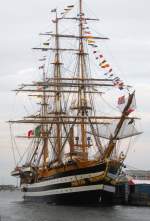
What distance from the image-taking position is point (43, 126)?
119m

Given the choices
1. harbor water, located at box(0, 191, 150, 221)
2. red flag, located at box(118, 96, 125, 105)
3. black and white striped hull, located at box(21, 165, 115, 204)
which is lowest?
harbor water, located at box(0, 191, 150, 221)

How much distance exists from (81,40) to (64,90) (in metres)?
9.80

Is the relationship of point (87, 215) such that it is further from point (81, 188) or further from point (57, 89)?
point (57, 89)

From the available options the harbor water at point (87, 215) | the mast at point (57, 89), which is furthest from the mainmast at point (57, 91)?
the harbor water at point (87, 215)

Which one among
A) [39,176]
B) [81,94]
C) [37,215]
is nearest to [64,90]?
[81,94]

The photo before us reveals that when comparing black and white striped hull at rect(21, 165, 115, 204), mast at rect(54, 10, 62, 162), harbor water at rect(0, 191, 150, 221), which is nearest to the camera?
harbor water at rect(0, 191, 150, 221)

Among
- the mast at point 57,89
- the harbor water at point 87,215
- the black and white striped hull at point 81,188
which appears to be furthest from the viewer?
the mast at point 57,89

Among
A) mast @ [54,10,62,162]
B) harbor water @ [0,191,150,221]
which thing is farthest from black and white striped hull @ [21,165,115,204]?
mast @ [54,10,62,162]

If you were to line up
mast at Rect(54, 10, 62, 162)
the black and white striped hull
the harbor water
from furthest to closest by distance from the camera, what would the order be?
mast at Rect(54, 10, 62, 162) < the black and white striped hull < the harbor water

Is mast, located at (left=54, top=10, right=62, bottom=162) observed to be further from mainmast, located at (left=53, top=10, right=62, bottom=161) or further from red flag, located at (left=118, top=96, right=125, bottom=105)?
red flag, located at (left=118, top=96, right=125, bottom=105)

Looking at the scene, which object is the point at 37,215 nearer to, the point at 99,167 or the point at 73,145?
the point at 99,167

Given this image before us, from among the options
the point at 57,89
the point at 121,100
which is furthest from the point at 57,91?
the point at 121,100

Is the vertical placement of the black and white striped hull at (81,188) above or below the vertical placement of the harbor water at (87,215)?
above

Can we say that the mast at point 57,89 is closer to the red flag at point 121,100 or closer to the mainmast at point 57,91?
the mainmast at point 57,91
